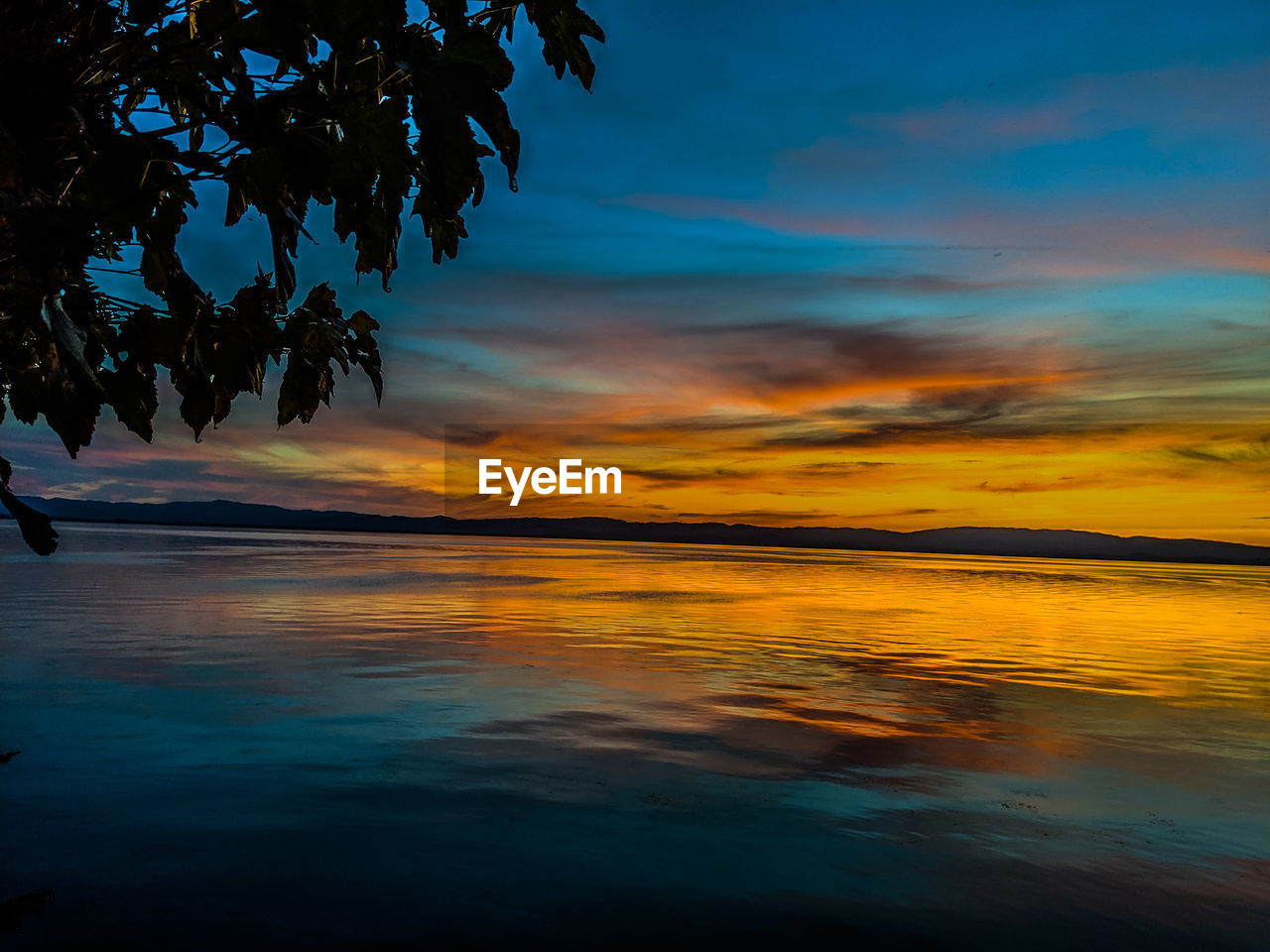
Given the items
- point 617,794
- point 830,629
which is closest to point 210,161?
point 617,794

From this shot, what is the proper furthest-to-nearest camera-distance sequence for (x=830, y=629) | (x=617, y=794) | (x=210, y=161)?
(x=830, y=629), (x=617, y=794), (x=210, y=161)

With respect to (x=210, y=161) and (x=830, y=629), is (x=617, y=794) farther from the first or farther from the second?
(x=830, y=629)

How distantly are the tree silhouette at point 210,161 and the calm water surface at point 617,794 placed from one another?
224 cm

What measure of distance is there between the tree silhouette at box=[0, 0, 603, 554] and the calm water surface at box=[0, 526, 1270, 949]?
7.34ft

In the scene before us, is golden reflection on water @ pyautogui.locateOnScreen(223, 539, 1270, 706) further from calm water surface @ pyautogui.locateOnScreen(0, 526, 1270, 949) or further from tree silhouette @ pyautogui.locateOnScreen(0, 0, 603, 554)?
tree silhouette @ pyautogui.locateOnScreen(0, 0, 603, 554)

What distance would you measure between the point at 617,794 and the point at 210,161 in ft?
14.7

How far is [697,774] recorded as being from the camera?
618 centimetres

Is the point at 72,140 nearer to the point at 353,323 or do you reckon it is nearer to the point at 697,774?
the point at 353,323

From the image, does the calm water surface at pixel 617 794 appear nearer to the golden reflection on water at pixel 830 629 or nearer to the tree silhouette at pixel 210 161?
→ the golden reflection on water at pixel 830 629

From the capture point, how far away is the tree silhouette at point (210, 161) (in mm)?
1636

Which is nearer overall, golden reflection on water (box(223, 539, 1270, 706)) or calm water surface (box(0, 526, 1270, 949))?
calm water surface (box(0, 526, 1270, 949))

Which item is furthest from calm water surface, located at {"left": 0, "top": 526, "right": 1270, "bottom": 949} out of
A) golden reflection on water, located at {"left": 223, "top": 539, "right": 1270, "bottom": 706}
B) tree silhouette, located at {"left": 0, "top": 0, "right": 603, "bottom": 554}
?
tree silhouette, located at {"left": 0, "top": 0, "right": 603, "bottom": 554}

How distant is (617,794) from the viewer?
Result: 18.5 feet

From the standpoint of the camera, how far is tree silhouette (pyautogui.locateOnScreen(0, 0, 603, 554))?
1.64 metres
